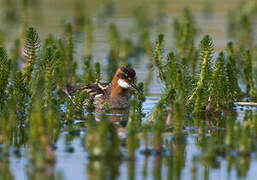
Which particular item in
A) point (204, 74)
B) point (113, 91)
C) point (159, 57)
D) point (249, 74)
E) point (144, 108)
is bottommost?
point (144, 108)

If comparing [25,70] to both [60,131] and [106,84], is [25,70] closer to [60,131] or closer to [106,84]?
[60,131]

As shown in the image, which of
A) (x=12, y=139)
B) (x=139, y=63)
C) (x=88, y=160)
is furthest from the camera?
(x=139, y=63)

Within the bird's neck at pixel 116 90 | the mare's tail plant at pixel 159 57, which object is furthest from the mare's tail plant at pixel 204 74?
the bird's neck at pixel 116 90

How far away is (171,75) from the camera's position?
9164 mm

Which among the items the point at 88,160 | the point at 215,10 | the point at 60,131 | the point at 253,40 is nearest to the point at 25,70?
the point at 60,131

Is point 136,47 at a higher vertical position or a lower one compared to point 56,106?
higher

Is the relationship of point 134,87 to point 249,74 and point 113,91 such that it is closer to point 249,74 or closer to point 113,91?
point 113,91

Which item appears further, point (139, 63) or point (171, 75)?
point (139, 63)

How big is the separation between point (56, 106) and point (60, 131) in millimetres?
616

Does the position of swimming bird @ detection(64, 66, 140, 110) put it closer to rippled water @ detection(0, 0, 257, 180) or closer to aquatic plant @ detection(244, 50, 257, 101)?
rippled water @ detection(0, 0, 257, 180)

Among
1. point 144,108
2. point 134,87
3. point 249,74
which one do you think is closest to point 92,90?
point 134,87

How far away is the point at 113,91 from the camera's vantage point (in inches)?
469

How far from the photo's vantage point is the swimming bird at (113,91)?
37.8 feet

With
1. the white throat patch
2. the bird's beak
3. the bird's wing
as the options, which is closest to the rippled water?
the bird's beak
